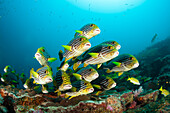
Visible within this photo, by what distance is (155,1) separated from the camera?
149 metres

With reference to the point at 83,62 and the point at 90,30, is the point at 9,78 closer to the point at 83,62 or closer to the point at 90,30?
the point at 83,62

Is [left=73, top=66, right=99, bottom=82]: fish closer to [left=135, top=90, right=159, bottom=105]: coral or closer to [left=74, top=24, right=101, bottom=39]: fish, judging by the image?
[left=74, top=24, right=101, bottom=39]: fish

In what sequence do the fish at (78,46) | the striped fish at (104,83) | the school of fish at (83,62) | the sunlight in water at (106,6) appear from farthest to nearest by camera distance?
the sunlight in water at (106,6) → the striped fish at (104,83) → the school of fish at (83,62) → the fish at (78,46)

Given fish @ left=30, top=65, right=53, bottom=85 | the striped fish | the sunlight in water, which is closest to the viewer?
fish @ left=30, top=65, right=53, bottom=85

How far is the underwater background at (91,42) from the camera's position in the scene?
3.55 m

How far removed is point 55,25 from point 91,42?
1974 inches

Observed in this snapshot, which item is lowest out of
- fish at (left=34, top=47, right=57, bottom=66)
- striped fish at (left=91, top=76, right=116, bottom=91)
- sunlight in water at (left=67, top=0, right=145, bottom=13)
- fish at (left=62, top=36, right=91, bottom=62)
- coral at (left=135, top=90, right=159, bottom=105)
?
coral at (left=135, top=90, right=159, bottom=105)

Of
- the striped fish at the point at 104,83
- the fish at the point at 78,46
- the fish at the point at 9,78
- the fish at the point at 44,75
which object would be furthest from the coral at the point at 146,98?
the fish at the point at 9,78

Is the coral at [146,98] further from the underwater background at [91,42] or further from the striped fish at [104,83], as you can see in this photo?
the striped fish at [104,83]

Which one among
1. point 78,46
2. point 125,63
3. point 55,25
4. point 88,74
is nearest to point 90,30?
point 78,46

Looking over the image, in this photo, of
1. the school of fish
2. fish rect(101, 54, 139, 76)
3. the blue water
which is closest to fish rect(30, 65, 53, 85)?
the school of fish

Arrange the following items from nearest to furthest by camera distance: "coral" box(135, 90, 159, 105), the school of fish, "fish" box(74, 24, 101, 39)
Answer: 1. the school of fish
2. "fish" box(74, 24, 101, 39)
3. "coral" box(135, 90, 159, 105)

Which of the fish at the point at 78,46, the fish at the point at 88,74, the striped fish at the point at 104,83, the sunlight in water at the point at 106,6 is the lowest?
the striped fish at the point at 104,83

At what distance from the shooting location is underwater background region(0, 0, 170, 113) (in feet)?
11.7
